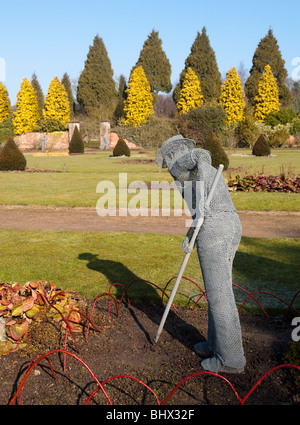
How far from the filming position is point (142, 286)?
18.9ft

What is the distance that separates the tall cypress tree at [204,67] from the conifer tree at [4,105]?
2155 cm

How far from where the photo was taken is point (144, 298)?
534 centimetres

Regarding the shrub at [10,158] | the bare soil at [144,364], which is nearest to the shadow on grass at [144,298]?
the bare soil at [144,364]

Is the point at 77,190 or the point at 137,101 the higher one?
the point at 137,101

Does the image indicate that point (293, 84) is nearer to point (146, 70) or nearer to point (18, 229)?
point (146, 70)

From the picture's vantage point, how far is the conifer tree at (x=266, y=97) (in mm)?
44844

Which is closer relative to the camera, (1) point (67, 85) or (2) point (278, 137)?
(2) point (278, 137)

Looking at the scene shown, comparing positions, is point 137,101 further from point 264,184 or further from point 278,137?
point 264,184

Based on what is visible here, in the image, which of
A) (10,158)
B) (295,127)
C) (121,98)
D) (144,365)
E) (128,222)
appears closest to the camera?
(144,365)

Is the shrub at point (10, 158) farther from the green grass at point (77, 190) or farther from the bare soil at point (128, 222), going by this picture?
the bare soil at point (128, 222)

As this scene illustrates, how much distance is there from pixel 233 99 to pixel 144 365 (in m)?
45.7

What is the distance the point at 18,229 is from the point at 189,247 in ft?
21.6

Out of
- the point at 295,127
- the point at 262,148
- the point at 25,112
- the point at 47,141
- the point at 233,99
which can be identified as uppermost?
the point at 233,99

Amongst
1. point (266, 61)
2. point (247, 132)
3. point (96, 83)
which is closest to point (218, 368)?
point (247, 132)
